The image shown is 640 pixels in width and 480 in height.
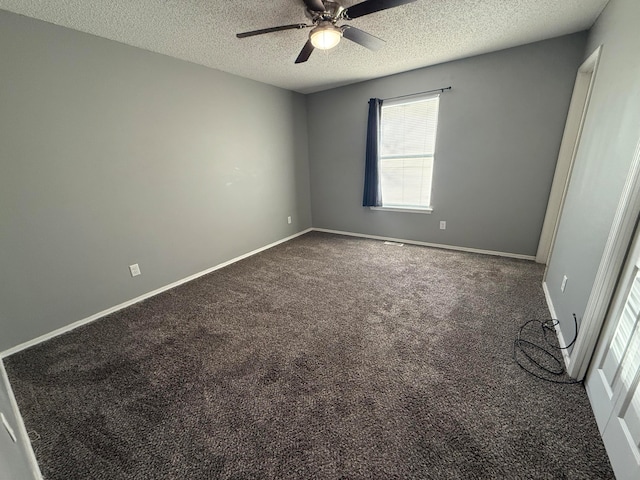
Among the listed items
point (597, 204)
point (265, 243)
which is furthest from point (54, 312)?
point (597, 204)

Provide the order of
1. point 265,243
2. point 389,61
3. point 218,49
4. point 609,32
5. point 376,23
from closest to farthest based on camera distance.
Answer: point 609,32 → point 376,23 → point 218,49 → point 389,61 → point 265,243

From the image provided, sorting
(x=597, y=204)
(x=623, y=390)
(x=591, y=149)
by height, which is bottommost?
(x=623, y=390)

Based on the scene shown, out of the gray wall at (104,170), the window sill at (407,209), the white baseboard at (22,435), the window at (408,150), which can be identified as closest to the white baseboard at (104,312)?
the gray wall at (104,170)

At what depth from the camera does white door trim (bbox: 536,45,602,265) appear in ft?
7.61

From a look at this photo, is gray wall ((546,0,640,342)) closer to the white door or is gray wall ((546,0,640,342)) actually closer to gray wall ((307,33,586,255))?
the white door

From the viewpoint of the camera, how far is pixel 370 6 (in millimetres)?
1552

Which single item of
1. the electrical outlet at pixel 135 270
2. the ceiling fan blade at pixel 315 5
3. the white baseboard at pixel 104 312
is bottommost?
the white baseboard at pixel 104 312

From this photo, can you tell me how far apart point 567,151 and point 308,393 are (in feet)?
11.5

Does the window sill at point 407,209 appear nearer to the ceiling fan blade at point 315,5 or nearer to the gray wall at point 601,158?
the gray wall at point 601,158

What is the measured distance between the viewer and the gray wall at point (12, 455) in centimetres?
85

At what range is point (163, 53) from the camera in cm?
250

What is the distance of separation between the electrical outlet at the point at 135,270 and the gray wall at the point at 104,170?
5 centimetres

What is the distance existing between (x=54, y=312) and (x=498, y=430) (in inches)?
129

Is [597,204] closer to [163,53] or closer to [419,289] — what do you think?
[419,289]
